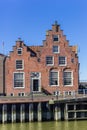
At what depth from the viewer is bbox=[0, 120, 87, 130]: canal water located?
5597cm

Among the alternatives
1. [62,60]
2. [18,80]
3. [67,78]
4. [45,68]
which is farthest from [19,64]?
[67,78]

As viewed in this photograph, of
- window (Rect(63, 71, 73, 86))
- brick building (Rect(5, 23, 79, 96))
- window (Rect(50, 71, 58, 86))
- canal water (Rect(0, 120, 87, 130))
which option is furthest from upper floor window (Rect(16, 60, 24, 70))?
canal water (Rect(0, 120, 87, 130))

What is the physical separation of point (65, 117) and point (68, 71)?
11946mm

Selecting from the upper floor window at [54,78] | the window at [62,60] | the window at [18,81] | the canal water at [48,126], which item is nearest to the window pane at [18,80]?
the window at [18,81]

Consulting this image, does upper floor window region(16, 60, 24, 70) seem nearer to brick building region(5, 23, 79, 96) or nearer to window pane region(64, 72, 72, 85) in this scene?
brick building region(5, 23, 79, 96)

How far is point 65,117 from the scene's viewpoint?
66.1 metres

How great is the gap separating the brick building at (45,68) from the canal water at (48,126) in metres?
13.4

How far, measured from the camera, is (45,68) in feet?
249

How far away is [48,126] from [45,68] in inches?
754

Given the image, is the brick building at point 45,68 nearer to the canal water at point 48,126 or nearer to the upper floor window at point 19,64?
the upper floor window at point 19,64

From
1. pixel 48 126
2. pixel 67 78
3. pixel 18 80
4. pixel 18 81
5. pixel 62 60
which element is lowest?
pixel 48 126

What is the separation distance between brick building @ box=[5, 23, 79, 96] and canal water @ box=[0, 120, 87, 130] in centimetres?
1337

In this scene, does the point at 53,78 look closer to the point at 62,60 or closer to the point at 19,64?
the point at 62,60

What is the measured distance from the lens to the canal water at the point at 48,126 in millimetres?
55969
